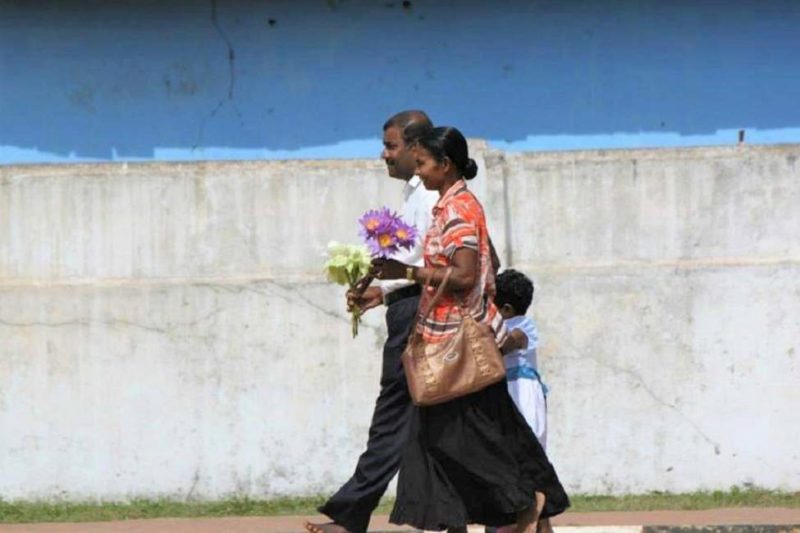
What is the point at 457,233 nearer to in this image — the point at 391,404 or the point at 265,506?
the point at 391,404

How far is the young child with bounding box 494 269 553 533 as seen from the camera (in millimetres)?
7293

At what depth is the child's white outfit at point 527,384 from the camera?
23.9ft

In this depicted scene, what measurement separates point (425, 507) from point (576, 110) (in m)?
4.82

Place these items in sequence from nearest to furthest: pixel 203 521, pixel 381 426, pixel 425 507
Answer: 1. pixel 425 507
2. pixel 381 426
3. pixel 203 521

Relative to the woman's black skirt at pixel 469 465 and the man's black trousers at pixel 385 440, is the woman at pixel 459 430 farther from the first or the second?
the man's black trousers at pixel 385 440

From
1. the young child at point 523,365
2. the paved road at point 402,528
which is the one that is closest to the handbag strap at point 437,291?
the young child at point 523,365

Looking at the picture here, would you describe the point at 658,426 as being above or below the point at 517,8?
below

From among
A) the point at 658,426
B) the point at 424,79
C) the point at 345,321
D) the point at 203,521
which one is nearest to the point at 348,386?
the point at 345,321

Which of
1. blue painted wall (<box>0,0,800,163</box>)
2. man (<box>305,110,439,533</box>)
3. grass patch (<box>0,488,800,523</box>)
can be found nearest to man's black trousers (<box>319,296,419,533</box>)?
man (<box>305,110,439,533</box>)

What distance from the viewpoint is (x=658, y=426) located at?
30.0 feet

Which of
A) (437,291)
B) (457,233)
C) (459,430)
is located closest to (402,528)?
(459,430)

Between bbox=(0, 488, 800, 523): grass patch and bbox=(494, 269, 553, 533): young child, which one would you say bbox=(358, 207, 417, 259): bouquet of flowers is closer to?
bbox=(494, 269, 553, 533): young child

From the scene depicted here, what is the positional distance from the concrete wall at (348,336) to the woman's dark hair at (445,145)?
2565 mm

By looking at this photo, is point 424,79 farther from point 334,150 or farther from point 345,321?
point 345,321
